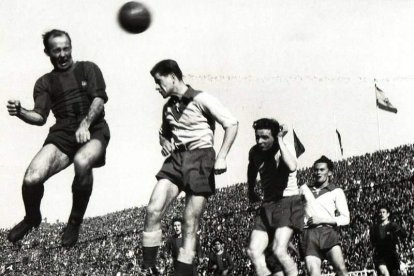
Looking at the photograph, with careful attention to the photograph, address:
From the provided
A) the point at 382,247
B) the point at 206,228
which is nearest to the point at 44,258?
the point at 206,228

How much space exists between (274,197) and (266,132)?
0.72 m

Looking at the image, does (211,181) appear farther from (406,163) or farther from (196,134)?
(406,163)

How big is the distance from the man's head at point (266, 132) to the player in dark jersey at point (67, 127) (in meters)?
1.85

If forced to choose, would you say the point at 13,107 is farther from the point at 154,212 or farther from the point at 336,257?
the point at 336,257

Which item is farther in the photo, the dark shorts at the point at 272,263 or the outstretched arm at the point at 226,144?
the dark shorts at the point at 272,263

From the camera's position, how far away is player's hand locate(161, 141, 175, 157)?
640 cm

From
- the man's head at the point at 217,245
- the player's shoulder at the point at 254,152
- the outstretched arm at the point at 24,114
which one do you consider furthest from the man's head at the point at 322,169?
the man's head at the point at 217,245

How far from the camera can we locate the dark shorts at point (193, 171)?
6.14 m

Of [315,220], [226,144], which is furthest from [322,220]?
[226,144]

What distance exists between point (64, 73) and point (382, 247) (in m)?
5.83

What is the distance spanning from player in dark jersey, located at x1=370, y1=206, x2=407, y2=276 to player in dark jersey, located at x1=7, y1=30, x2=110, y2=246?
5.27 meters

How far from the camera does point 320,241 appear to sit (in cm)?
880

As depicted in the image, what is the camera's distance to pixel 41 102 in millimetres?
6688

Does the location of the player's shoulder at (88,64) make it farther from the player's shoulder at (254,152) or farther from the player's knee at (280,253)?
the player's knee at (280,253)
